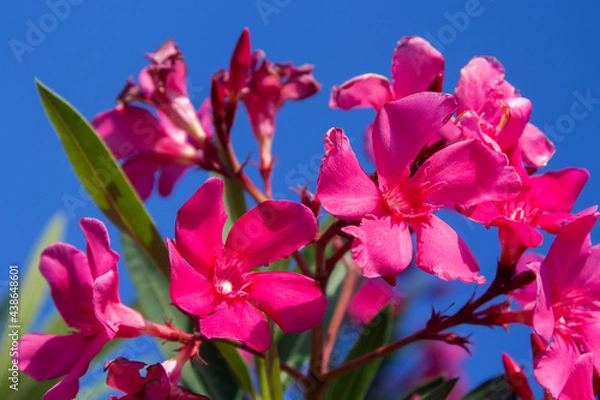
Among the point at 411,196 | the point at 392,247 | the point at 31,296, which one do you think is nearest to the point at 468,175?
the point at 411,196

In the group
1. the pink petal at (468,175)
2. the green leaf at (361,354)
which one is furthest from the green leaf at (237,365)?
the pink petal at (468,175)

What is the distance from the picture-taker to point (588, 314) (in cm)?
133

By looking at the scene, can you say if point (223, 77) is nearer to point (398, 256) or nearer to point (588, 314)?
point (398, 256)

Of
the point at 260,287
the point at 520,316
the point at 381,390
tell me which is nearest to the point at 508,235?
the point at 520,316

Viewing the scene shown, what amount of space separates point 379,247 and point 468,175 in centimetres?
22

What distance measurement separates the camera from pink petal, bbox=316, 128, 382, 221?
1137mm

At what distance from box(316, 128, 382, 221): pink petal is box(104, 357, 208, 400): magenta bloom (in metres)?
0.37

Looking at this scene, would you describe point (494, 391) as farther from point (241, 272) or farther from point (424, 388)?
point (241, 272)

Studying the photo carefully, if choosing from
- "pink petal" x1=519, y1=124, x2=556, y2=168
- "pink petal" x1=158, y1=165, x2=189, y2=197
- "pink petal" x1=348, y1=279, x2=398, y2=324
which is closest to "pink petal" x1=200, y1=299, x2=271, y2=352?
"pink petal" x1=519, y1=124, x2=556, y2=168

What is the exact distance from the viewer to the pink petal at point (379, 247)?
110 cm

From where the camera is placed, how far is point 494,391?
1.48m

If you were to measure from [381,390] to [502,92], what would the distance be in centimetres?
118

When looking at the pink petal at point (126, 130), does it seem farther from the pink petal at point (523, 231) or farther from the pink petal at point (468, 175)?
the pink petal at point (523, 231)

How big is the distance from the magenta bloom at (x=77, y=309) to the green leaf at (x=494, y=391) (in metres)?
0.72
